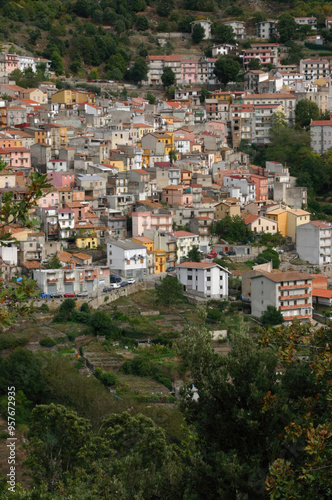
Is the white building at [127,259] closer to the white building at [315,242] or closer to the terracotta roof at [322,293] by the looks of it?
the terracotta roof at [322,293]

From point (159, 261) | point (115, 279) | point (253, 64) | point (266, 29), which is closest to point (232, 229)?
point (159, 261)

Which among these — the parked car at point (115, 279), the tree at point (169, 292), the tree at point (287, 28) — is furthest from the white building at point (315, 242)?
the tree at point (287, 28)

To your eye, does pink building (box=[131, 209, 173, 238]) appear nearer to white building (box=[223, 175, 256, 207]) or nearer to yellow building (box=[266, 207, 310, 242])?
yellow building (box=[266, 207, 310, 242])

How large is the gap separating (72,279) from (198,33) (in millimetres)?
30992

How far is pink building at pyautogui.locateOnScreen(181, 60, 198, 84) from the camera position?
49812mm

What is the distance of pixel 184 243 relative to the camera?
30.0 meters

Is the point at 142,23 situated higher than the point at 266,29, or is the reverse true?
the point at 142,23

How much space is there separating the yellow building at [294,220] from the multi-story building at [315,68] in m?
19.5

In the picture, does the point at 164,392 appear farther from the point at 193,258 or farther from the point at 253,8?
the point at 253,8

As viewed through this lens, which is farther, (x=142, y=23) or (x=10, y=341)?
(x=142, y=23)

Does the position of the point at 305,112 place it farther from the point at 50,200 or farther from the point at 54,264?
the point at 54,264

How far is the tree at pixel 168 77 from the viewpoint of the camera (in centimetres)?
4831

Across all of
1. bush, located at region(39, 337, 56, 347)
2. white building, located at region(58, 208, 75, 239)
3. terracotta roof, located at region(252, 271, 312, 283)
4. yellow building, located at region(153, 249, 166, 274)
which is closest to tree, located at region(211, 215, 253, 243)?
yellow building, located at region(153, 249, 166, 274)

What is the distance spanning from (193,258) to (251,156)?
13117 millimetres
